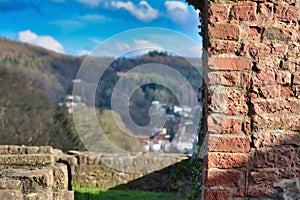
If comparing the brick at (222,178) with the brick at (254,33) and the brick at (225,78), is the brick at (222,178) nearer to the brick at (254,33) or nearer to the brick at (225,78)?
the brick at (225,78)

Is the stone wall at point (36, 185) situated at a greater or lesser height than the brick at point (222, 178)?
lesser

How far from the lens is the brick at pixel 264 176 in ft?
7.47

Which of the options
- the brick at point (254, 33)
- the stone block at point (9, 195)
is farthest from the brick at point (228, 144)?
the stone block at point (9, 195)

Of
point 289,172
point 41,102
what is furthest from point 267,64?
point 41,102

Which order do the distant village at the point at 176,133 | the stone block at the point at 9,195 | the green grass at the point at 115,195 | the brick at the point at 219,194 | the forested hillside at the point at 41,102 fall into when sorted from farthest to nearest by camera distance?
the forested hillside at the point at 41,102
the distant village at the point at 176,133
the green grass at the point at 115,195
the stone block at the point at 9,195
the brick at the point at 219,194

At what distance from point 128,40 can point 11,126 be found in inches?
338

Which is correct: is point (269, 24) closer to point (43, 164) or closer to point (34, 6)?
point (43, 164)

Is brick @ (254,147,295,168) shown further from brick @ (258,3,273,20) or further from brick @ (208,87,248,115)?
brick @ (258,3,273,20)

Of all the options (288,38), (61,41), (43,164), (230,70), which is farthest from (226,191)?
(61,41)

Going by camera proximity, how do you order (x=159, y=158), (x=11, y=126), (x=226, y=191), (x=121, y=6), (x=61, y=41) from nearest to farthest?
(x=226, y=191) → (x=159, y=158) → (x=11, y=126) → (x=61, y=41) → (x=121, y=6)

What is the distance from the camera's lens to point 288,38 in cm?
231

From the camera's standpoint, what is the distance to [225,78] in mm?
2266

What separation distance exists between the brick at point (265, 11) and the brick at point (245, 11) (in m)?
0.04

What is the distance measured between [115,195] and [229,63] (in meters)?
4.62
